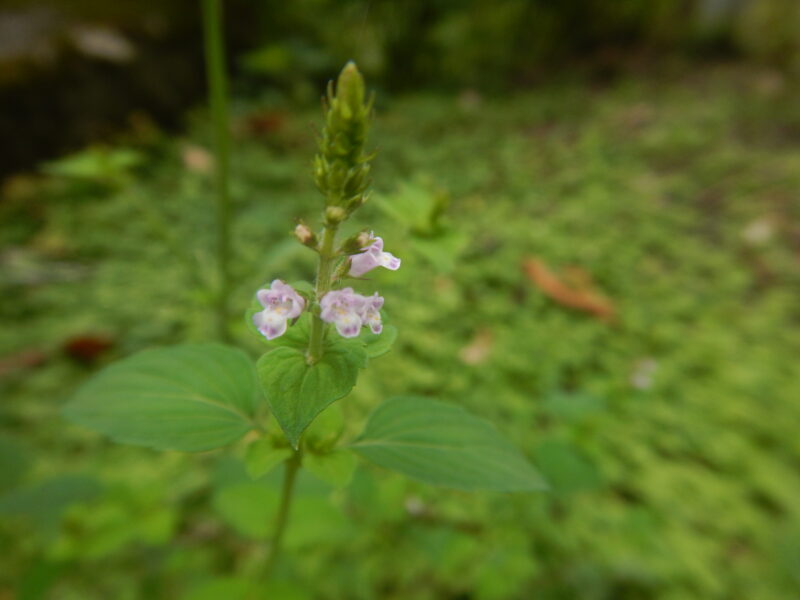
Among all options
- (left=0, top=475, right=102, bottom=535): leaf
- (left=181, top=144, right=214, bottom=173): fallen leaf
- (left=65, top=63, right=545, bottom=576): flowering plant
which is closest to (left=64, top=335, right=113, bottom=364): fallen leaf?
(left=0, top=475, right=102, bottom=535): leaf

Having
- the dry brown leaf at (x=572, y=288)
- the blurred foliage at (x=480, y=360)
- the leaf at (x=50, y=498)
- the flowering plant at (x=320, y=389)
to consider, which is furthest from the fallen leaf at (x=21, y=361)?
the dry brown leaf at (x=572, y=288)

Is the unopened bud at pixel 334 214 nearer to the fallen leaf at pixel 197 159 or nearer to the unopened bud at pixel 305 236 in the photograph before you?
the unopened bud at pixel 305 236

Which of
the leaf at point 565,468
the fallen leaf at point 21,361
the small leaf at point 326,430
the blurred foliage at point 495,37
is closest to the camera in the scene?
the small leaf at point 326,430

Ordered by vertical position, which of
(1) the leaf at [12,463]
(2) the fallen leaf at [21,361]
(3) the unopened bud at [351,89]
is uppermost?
(3) the unopened bud at [351,89]

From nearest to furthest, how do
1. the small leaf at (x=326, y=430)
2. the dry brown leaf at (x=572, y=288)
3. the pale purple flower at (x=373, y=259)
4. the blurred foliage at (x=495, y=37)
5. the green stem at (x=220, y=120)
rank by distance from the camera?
the pale purple flower at (x=373, y=259), the small leaf at (x=326, y=430), the green stem at (x=220, y=120), the dry brown leaf at (x=572, y=288), the blurred foliage at (x=495, y=37)

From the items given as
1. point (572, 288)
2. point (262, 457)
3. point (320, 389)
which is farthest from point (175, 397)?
point (572, 288)

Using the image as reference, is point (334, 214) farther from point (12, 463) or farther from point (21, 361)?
point (21, 361)

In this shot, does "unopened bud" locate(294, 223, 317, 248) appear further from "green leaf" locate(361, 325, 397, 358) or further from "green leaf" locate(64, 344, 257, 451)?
"green leaf" locate(64, 344, 257, 451)
